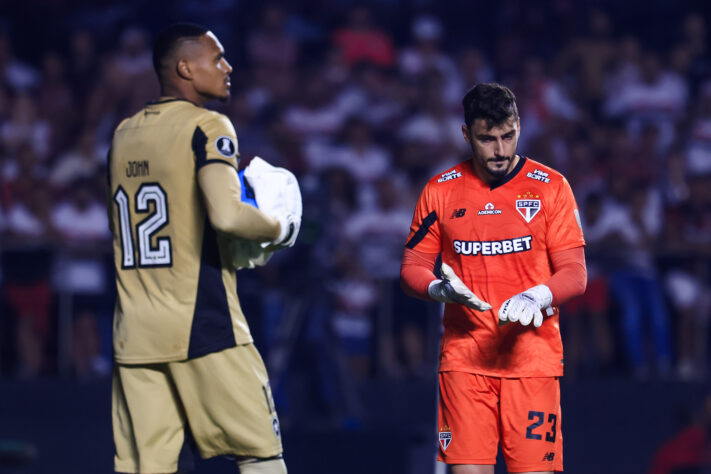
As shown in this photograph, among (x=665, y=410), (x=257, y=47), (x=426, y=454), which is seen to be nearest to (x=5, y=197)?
(x=257, y=47)

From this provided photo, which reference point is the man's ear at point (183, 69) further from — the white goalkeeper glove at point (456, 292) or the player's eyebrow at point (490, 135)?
the white goalkeeper glove at point (456, 292)

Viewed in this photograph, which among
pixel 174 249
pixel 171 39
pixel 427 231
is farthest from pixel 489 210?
pixel 171 39

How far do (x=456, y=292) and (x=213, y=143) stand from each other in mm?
1124

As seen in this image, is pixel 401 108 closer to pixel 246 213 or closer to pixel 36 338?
pixel 36 338

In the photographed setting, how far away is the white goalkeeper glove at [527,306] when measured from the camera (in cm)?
384

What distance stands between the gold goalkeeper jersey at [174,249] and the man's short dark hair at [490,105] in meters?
0.99

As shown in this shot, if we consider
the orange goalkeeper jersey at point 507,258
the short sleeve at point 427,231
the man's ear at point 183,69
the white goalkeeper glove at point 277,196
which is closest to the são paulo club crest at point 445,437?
the orange goalkeeper jersey at point 507,258

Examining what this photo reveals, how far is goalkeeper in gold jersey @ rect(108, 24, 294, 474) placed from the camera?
3.97m

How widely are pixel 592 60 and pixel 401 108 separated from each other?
2.42m

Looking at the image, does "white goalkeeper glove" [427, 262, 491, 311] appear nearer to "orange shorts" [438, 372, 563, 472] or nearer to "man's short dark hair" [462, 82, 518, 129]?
"orange shorts" [438, 372, 563, 472]

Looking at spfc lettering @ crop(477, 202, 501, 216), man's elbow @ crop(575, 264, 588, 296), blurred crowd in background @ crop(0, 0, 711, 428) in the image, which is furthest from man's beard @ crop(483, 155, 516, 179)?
blurred crowd in background @ crop(0, 0, 711, 428)

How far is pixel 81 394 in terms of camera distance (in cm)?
866

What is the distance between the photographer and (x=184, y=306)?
400cm

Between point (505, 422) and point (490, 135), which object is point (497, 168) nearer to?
point (490, 135)
